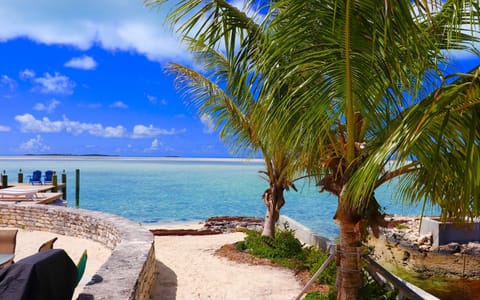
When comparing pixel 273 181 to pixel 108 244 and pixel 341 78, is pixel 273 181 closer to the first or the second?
pixel 108 244

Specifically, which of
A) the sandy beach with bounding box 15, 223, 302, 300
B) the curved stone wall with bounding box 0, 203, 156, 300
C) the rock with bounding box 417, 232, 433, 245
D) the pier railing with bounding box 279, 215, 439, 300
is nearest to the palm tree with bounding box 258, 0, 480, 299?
the pier railing with bounding box 279, 215, 439, 300

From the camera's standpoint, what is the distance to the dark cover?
3418 mm

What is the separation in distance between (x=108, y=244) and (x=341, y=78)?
7.25 metres

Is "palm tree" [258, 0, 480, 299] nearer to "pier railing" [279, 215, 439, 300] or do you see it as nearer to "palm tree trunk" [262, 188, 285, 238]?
"pier railing" [279, 215, 439, 300]

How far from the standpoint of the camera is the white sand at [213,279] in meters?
6.75

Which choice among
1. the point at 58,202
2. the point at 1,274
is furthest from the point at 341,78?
the point at 58,202

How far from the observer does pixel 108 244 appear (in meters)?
9.20

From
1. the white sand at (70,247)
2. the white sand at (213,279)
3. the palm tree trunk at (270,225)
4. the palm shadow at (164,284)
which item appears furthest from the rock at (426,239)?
the white sand at (70,247)

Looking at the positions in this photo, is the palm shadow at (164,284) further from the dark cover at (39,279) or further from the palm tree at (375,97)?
the palm tree at (375,97)

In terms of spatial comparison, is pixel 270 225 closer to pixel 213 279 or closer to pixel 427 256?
pixel 213 279

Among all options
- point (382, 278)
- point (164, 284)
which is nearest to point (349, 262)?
Answer: point (382, 278)

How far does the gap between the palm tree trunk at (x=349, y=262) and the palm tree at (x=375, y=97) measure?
0.04ft

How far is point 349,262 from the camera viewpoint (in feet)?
16.9

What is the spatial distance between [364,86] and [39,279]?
11.9 ft
